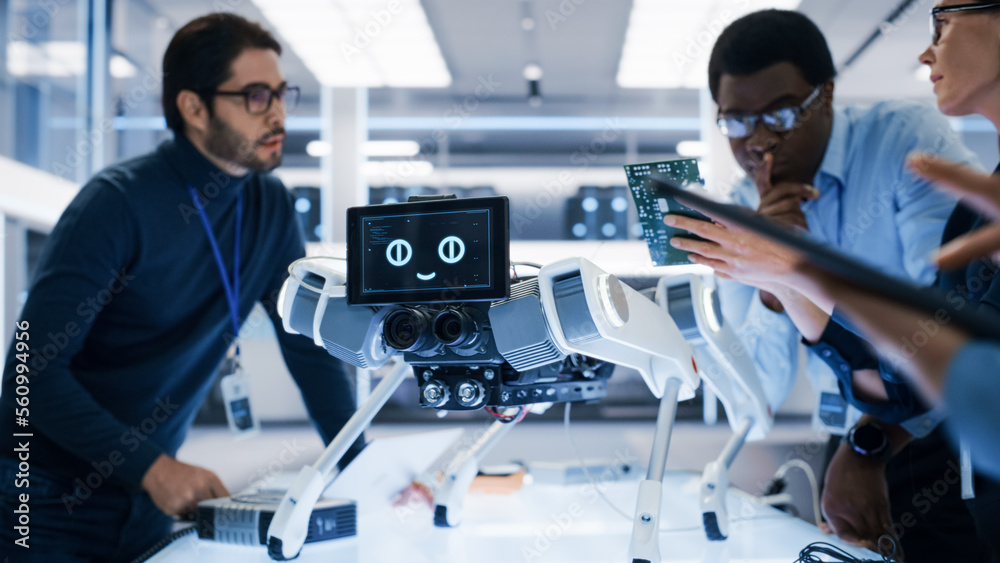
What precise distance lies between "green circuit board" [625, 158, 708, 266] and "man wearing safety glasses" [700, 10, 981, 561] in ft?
0.94

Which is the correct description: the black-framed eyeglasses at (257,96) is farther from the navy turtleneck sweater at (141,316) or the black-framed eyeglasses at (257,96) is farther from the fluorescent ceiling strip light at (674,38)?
the fluorescent ceiling strip light at (674,38)

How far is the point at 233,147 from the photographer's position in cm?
153

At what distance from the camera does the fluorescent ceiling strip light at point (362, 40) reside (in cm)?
378

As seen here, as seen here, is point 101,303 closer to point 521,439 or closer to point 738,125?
point 738,125

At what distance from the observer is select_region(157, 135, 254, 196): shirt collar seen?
58.2 inches

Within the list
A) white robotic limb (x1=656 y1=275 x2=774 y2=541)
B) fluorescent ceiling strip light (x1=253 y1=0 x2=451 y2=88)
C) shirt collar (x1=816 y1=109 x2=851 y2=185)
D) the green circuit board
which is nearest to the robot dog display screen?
the green circuit board

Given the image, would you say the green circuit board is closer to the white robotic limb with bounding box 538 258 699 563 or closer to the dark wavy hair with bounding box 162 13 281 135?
the white robotic limb with bounding box 538 258 699 563

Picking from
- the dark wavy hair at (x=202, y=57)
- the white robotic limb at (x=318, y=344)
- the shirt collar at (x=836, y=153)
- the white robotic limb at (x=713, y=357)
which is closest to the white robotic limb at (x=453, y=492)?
the white robotic limb at (x=318, y=344)

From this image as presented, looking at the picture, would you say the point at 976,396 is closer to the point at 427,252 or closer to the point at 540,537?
the point at 427,252

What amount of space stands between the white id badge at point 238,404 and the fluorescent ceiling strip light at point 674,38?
2.95 m

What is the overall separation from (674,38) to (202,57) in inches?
127

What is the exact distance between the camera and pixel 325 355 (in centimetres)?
147

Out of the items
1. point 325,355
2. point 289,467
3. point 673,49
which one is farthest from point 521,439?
point 325,355

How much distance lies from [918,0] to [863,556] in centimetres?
422
